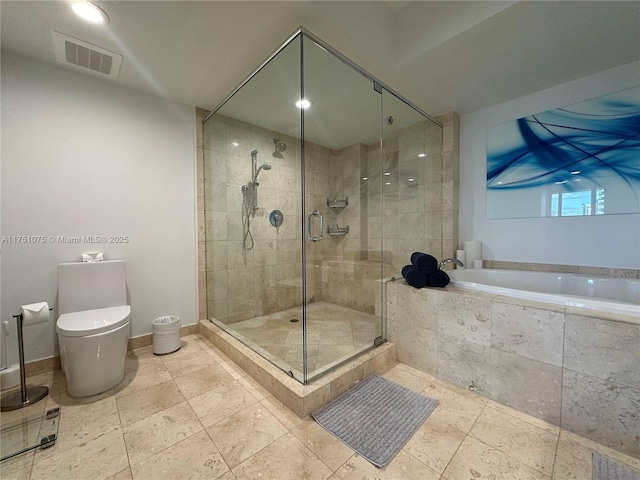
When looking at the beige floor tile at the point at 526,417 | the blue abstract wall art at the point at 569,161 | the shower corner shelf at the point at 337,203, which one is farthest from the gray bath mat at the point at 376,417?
the blue abstract wall art at the point at 569,161

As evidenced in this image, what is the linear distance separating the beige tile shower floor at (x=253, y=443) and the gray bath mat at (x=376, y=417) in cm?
4

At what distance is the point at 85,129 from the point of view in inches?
75.2

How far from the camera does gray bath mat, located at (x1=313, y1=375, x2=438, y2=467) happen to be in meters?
1.19

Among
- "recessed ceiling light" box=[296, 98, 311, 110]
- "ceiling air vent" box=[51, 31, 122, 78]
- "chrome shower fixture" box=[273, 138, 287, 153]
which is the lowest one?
"chrome shower fixture" box=[273, 138, 287, 153]

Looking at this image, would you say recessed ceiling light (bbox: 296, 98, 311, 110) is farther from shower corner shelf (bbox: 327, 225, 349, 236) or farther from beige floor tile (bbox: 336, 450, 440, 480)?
beige floor tile (bbox: 336, 450, 440, 480)

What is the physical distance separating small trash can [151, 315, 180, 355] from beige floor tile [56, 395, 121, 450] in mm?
561

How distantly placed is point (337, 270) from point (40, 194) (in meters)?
2.50

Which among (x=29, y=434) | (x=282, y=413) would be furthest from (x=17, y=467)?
(x=282, y=413)

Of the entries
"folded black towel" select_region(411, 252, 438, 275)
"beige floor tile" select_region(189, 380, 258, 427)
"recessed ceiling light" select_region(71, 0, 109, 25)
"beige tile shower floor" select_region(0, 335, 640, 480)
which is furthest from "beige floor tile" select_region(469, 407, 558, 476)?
"recessed ceiling light" select_region(71, 0, 109, 25)

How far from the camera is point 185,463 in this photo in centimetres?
109

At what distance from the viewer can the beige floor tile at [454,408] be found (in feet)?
4.38

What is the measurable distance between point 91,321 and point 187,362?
712 mm

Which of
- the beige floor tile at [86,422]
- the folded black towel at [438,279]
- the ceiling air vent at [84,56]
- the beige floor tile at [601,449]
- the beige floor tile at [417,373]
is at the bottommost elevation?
the beige floor tile at [601,449]

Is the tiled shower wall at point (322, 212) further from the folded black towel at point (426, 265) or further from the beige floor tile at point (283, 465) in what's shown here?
the beige floor tile at point (283, 465)
